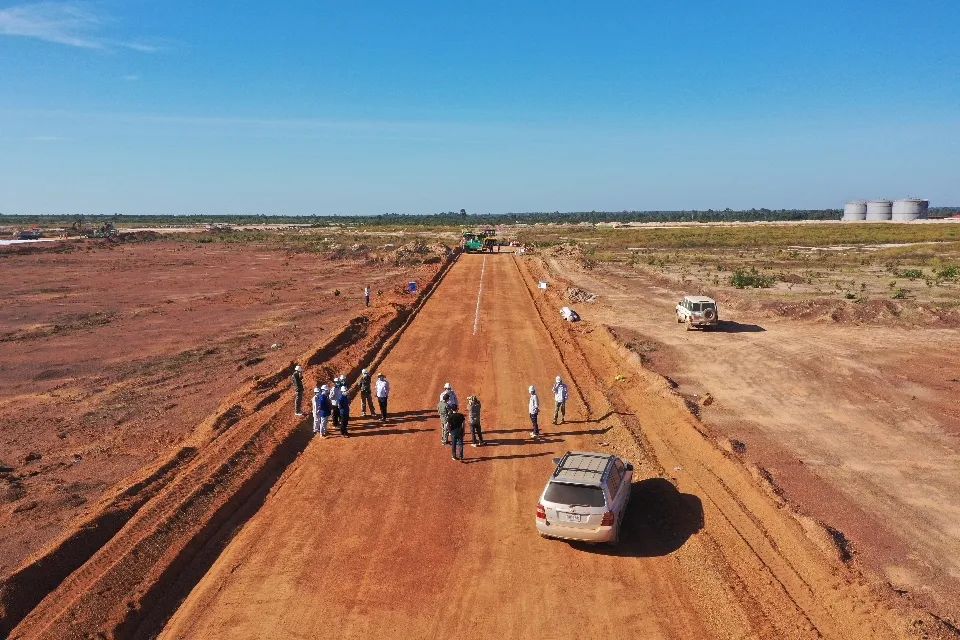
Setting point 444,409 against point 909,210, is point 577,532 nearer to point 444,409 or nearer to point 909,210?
point 444,409

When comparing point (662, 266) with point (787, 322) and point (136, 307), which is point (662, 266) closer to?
point (787, 322)

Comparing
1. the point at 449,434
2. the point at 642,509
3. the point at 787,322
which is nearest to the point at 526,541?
the point at 642,509

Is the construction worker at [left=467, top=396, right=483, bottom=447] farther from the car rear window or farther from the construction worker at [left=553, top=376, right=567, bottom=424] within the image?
the car rear window

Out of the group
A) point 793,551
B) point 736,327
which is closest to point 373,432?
point 793,551

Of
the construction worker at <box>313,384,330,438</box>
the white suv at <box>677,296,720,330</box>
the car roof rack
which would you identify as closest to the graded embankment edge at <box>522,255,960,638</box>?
the car roof rack

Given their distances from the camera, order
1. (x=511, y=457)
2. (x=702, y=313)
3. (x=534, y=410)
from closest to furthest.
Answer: (x=511, y=457)
(x=534, y=410)
(x=702, y=313)
